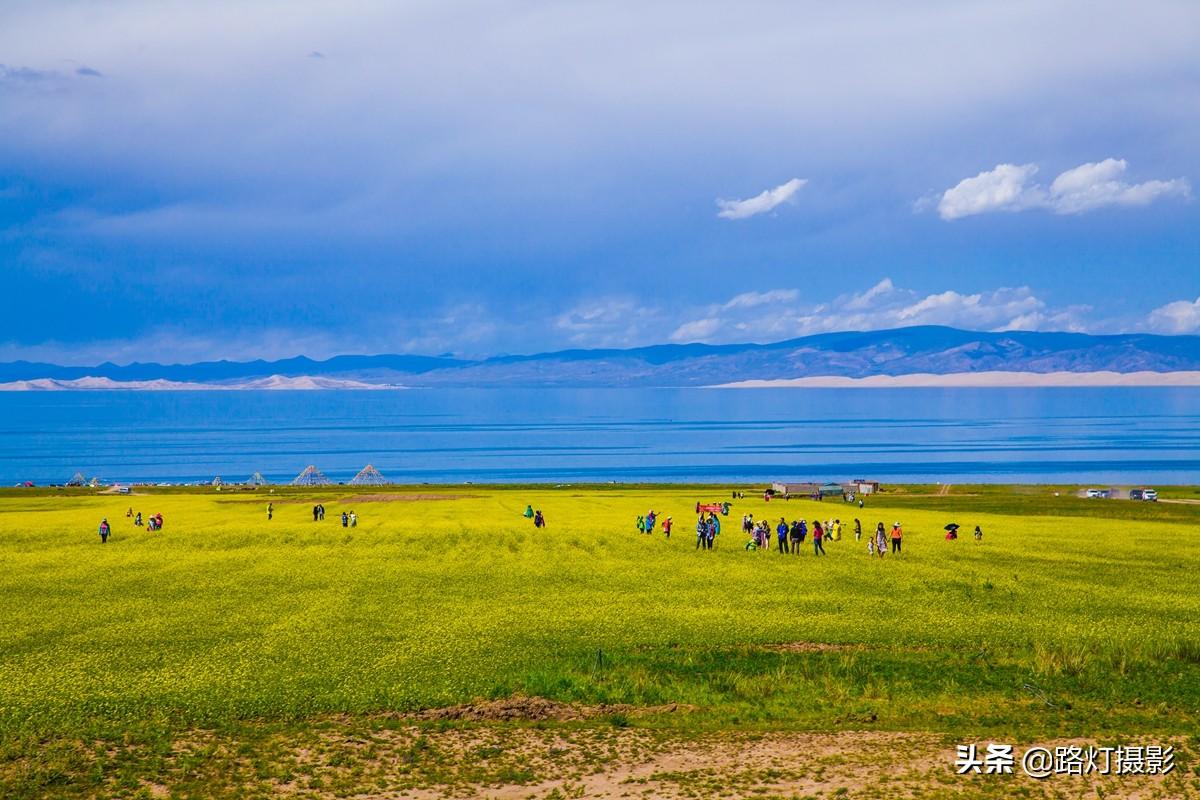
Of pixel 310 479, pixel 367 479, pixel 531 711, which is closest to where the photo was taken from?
pixel 531 711

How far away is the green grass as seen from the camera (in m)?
25.9

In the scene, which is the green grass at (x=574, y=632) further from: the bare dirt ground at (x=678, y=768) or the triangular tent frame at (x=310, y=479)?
the triangular tent frame at (x=310, y=479)

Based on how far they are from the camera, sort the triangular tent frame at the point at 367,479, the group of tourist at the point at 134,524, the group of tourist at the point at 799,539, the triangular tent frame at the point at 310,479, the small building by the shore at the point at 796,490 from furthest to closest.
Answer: the triangular tent frame at the point at 310,479 → the triangular tent frame at the point at 367,479 → the small building by the shore at the point at 796,490 → the group of tourist at the point at 134,524 → the group of tourist at the point at 799,539

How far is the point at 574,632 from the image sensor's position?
3494 cm

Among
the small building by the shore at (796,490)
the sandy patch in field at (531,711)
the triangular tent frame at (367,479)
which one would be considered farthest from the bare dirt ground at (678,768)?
the triangular tent frame at (367,479)

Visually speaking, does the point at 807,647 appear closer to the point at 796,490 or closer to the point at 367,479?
the point at 796,490

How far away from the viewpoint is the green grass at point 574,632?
25.9m

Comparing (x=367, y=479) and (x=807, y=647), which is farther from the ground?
(x=367, y=479)

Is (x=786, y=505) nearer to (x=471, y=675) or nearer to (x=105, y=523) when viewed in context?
(x=105, y=523)

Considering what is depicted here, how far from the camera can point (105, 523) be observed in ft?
186

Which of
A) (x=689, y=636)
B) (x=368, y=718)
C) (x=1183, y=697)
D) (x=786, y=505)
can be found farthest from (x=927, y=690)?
(x=786, y=505)

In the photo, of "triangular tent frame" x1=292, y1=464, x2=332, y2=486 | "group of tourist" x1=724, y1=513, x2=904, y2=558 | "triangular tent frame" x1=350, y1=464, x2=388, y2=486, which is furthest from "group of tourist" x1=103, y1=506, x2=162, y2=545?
"triangular tent frame" x1=292, y1=464, x2=332, y2=486

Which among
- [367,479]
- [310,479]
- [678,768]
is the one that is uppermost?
[310,479]

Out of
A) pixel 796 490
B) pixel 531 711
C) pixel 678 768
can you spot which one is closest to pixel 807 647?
pixel 531 711
